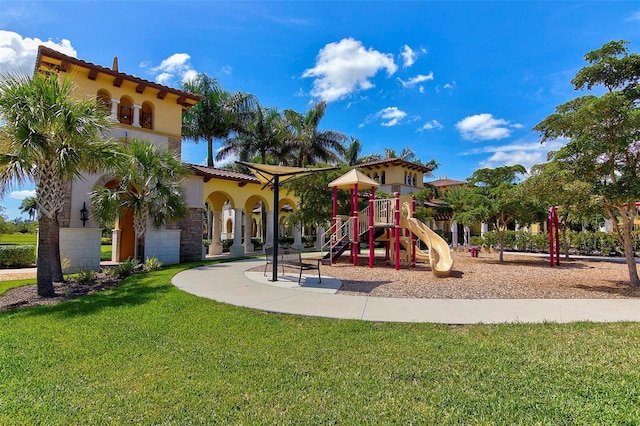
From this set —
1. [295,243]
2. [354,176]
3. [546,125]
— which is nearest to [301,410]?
[546,125]

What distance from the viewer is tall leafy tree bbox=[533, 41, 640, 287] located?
27.5 ft

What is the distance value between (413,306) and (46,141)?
964cm

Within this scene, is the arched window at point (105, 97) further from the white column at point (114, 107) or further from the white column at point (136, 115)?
the white column at point (136, 115)

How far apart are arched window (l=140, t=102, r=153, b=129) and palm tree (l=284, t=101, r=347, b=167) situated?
14.8 meters

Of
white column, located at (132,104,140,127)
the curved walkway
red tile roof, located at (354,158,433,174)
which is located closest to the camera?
the curved walkway

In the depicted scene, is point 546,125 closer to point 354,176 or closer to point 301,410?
point 354,176

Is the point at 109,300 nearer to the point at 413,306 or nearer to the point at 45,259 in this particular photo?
the point at 45,259

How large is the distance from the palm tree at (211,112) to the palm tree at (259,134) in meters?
0.75

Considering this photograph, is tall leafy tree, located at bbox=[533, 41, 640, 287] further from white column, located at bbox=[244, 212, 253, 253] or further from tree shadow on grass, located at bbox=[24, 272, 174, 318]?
white column, located at bbox=[244, 212, 253, 253]

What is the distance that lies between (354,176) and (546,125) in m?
7.41

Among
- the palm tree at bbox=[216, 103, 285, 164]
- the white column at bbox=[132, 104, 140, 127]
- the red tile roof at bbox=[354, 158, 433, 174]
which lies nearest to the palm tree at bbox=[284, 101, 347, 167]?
the palm tree at bbox=[216, 103, 285, 164]

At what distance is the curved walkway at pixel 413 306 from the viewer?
6.05m

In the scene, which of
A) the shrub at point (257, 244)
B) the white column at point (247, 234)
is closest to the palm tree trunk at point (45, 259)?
the white column at point (247, 234)

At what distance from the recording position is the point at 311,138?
31453mm
